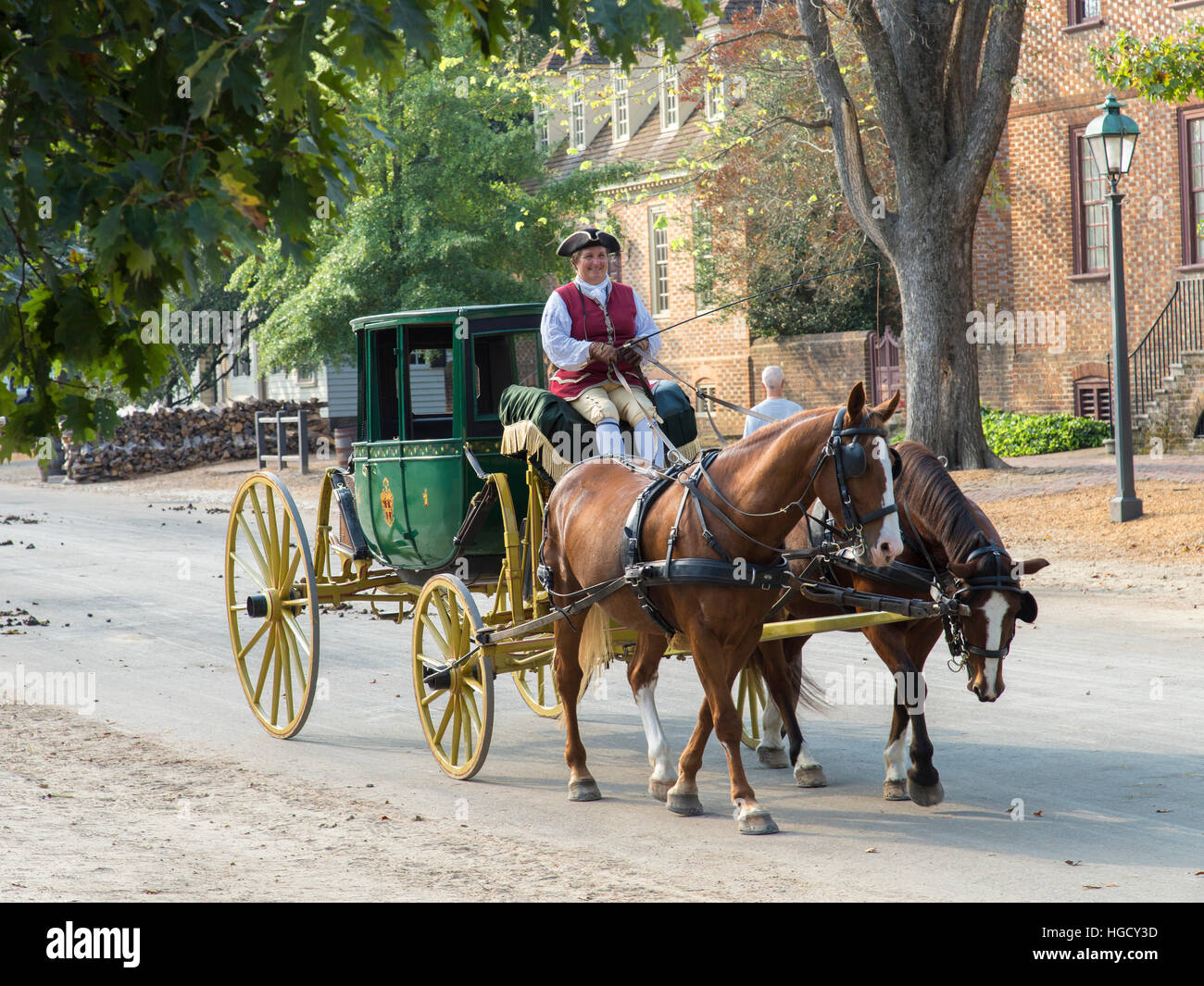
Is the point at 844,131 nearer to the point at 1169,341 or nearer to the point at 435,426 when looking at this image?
the point at 1169,341

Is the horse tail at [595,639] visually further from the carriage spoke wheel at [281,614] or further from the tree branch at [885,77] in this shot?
the tree branch at [885,77]

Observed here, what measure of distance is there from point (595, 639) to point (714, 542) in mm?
1177

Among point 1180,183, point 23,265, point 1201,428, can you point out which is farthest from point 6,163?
point 1180,183

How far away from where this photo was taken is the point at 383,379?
9.19m

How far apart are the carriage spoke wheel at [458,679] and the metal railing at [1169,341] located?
19.1 metres

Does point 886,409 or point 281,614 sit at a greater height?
point 886,409

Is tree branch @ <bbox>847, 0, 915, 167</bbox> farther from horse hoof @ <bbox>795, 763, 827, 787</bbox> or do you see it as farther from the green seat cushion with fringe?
horse hoof @ <bbox>795, 763, 827, 787</bbox>

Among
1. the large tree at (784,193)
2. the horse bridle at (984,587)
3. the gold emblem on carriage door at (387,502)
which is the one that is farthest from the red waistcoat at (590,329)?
the large tree at (784,193)

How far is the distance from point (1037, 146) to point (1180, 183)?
11.0 ft

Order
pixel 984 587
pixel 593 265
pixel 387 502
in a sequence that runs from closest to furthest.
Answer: pixel 984 587 → pixel 593 265 → pixel 387 502

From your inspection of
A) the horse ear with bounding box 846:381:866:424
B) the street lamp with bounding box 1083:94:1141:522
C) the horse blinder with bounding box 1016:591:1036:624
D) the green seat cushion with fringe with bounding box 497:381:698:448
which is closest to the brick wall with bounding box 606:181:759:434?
the street lamp with bounding box 1083:94:1141:522

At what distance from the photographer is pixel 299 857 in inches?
233

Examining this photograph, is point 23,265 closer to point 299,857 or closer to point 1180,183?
point 299,857

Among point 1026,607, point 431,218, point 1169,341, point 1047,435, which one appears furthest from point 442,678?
point 431,218
